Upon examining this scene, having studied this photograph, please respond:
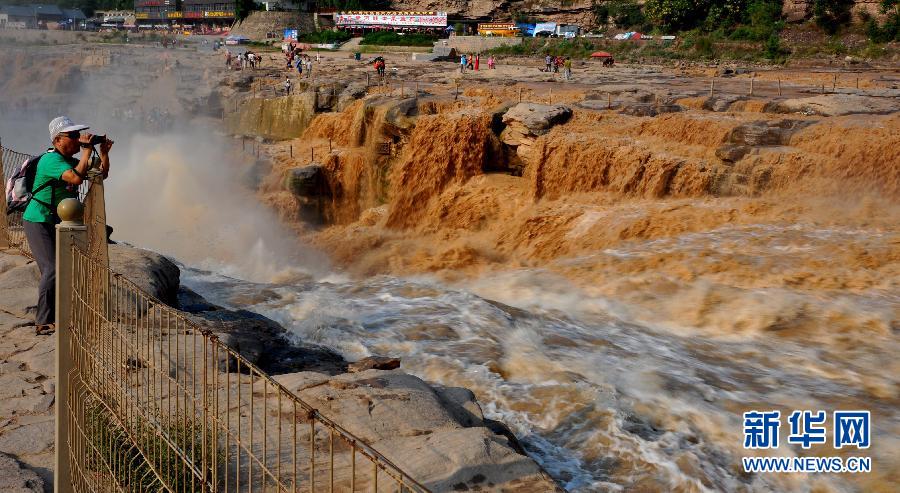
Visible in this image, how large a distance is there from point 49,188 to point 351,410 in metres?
2.57

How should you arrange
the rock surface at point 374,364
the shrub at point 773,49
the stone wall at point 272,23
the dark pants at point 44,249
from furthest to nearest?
1. the stone wall at point 272,23
2. the shrub at point 773,49
3. the rock surface at point 374,364
4. the dark pants at point 44,249

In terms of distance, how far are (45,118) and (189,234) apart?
18458 mm

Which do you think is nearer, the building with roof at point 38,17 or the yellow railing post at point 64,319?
the yellow railing post at point 64,319

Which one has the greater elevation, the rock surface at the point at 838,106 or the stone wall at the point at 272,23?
the stone wall at the point at 272,23

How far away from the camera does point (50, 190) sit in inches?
225

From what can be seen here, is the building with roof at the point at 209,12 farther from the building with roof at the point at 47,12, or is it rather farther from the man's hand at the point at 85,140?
the man's hand at the point at 85,140

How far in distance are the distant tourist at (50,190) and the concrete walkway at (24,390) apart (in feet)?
1.17

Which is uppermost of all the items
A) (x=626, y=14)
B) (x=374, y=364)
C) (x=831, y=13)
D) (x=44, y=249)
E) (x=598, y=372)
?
(x=626, y=14)

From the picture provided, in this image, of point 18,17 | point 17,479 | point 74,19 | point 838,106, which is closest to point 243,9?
point 74,19

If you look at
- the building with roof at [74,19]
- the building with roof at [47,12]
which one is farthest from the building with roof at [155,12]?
the building with roof at [47,12]

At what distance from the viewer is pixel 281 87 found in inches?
989

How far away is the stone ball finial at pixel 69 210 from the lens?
3316 mm

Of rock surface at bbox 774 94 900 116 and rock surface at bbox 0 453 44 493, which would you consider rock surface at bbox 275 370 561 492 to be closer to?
rock surface at bbox 0 453 44 493

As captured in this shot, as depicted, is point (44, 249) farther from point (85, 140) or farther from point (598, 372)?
point (598, 372)
